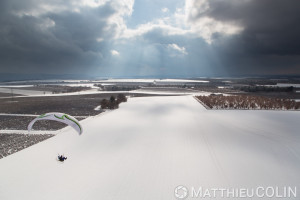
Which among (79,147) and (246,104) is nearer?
(79,147)

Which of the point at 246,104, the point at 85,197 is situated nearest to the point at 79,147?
the point at 85,197

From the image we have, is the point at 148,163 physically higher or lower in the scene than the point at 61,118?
lower

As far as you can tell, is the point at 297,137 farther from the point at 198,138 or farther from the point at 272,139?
the point at 198,138

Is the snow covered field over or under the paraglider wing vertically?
under

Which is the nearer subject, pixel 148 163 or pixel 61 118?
pixel 148 163

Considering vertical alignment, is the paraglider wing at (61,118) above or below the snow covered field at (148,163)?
above

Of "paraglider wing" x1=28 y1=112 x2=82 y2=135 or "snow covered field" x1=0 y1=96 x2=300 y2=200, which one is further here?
"paraglider wing" x1=28 y1=112 x2=82 y2=135

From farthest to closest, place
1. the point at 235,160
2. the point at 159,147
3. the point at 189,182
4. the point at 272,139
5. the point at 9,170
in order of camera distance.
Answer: the point at 272,139 < the point at 159,147 < the point at 235,160 < the point at 9,170 < the point at 189,182

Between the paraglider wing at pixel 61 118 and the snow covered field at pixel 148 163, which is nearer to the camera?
the snow covered field at pixel 148 163
